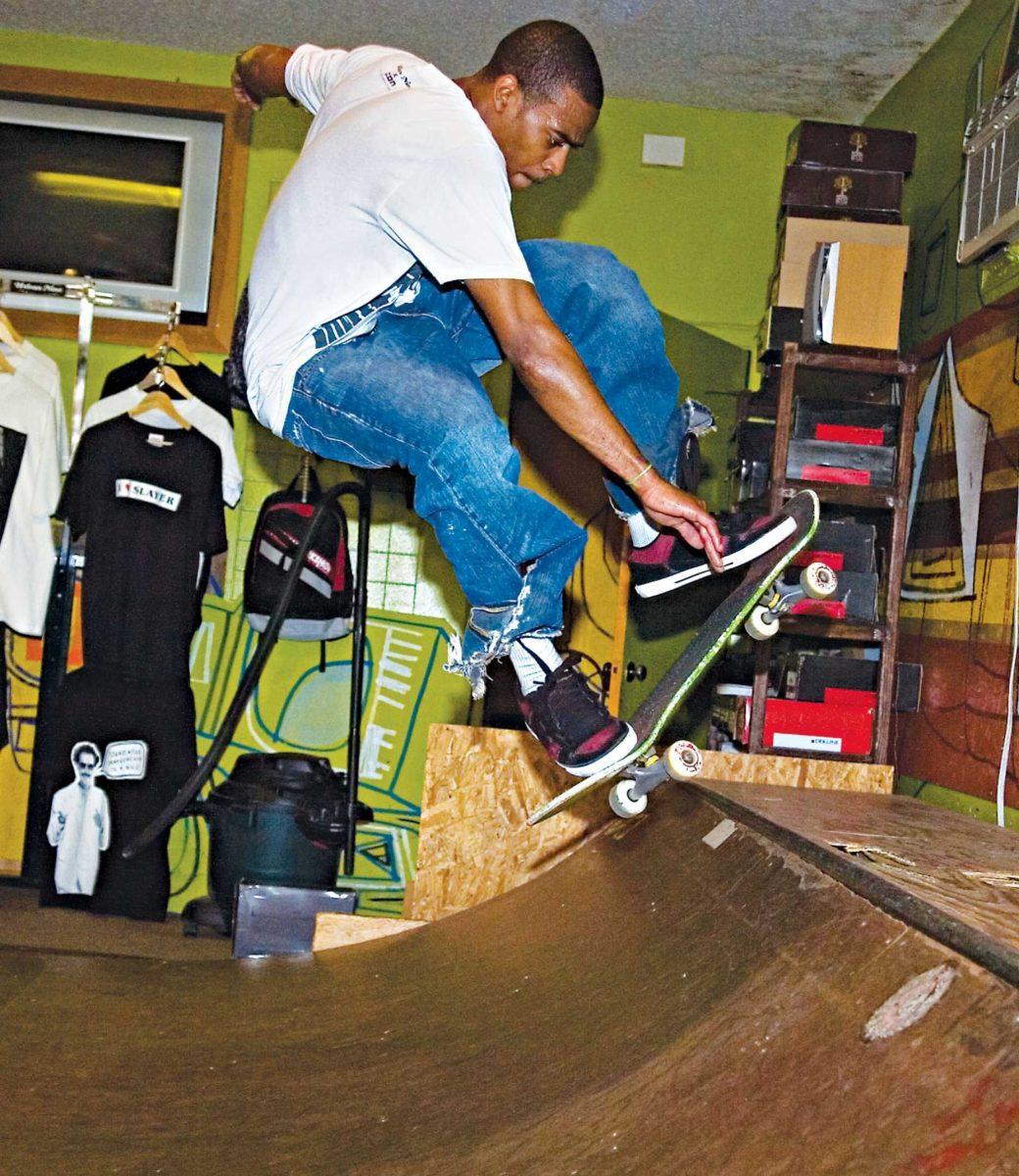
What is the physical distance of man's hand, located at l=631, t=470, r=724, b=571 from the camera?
222 cm

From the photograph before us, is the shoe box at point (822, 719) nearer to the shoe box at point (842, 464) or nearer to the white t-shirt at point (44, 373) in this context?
the shoe box at point (842, 464)

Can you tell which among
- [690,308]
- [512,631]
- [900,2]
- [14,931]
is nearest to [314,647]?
[14,931]

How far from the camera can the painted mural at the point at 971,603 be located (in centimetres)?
334

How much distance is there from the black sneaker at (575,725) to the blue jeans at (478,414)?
0.11 metres

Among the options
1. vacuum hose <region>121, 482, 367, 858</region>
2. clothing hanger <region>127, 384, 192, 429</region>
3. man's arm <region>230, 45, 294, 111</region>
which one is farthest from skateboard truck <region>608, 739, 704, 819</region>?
clothing hanger <region>127, 384, 192, 429</region>

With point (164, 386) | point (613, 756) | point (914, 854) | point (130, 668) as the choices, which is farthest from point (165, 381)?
point (914, 854)

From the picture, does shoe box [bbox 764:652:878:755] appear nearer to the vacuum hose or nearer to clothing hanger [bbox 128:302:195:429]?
the vacuum hose

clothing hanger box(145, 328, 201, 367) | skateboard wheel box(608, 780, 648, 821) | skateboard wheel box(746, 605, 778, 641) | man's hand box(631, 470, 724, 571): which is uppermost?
clothing hanger box(145, 328, 201, 367)

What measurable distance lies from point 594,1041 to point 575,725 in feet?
2.25

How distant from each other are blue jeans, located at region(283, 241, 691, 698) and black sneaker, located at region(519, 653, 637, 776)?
11 cm

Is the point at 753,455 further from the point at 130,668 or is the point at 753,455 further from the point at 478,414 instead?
the point at 130,668

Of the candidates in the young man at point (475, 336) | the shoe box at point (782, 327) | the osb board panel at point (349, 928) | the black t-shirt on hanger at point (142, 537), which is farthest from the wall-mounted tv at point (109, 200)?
the osb board panel at point (349, 928)

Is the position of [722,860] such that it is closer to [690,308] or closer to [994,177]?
[994,177]

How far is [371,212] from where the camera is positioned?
2.22 meters
